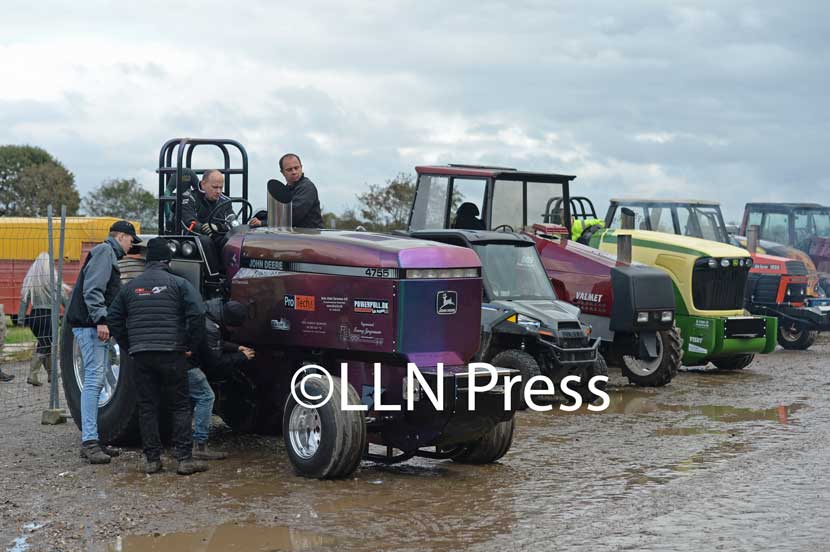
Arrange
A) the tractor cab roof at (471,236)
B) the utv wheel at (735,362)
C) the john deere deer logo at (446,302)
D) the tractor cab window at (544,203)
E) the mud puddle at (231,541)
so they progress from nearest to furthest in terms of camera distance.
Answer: the mud puddle at (231,541) → the john deere deer logo at (446,302) → the tractor cab roof at (471,236) → the tractor cab window at (544,203) → the utv wheel at (735,362)

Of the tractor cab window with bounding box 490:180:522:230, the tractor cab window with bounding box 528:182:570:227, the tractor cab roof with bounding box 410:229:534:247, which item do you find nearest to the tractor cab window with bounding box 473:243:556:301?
the tractor cab roof with bounding box 410:229:534:247

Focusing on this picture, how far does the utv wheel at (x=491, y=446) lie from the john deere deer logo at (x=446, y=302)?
43.7 inches

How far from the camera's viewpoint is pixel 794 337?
2130 centimetres

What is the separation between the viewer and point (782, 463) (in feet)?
31.6

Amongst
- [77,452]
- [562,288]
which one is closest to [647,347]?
[562,288]

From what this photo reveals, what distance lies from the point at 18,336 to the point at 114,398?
12.2 metres

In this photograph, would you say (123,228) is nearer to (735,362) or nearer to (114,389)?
(114,389)

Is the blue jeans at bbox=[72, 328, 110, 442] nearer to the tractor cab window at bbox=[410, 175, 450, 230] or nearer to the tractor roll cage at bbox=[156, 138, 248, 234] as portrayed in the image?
the tractor roll cage at bbox=[156, 138, 248, 234]

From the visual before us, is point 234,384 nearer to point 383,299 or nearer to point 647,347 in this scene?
point 383,299

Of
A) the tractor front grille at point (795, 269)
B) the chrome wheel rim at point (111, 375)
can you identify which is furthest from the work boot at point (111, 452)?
the tractor front grille at point (795, 269)

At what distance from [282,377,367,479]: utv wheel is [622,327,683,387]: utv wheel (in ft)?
24.3

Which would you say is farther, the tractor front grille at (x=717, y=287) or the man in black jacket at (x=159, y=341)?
the tractor front grille at (x=717, y=287)

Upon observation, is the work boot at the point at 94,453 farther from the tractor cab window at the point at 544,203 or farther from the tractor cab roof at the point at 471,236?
the tractor cab window at the point at 544,203

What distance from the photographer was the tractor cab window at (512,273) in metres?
13.4
